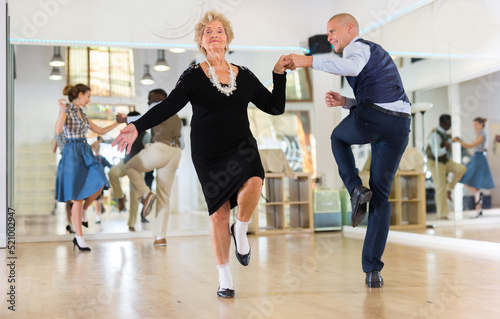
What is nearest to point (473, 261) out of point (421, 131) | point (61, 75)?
point (421, 131)

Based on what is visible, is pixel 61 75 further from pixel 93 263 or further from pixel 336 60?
pixel 336 60

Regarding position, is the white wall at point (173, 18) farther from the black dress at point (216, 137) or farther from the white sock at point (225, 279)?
the white sock at point (225, 279)

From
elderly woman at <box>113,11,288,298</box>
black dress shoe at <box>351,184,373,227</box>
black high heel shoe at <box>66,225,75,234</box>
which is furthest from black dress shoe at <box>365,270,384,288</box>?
black high heel shoe at <box>66,225,75,234</box>

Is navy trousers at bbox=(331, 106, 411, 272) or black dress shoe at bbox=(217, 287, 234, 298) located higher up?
navy trousers at bbox=(331, 106, 411, 272)

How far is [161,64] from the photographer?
7.00 meters

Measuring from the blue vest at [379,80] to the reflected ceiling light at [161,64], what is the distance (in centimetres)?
427

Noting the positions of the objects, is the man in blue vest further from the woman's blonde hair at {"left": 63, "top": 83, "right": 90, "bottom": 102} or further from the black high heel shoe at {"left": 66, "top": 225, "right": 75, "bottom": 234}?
the black high heel shoe at {"left": 66, "top": 225, "right": 75, "bottom": 234}

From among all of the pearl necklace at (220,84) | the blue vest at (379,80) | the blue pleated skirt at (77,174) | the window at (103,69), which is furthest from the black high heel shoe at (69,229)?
the blue vest at (379,80)

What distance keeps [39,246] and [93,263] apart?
185cm

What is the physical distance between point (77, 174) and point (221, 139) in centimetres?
272

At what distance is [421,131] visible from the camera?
5848 mm

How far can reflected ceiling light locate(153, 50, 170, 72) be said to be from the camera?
23.0ft

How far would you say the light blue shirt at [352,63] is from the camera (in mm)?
2807

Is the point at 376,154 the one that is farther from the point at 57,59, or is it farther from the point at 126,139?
the point at 57,59
